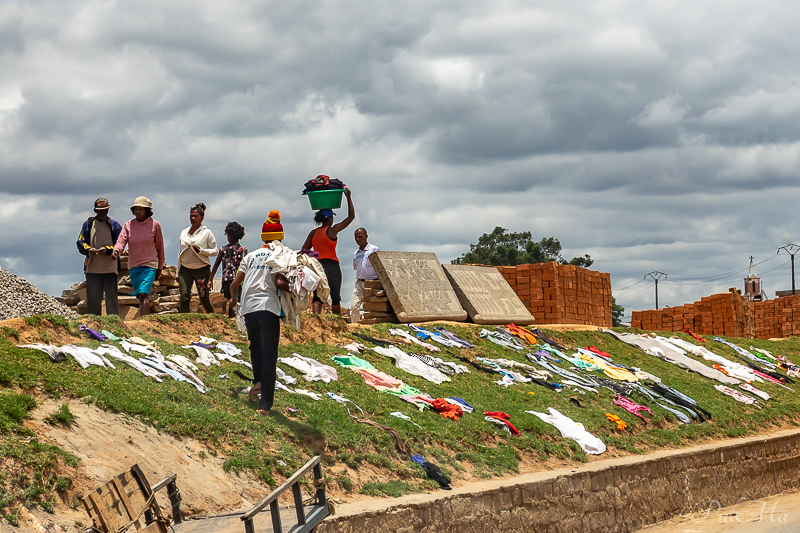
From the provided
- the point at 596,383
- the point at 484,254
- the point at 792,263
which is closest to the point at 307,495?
the point at 596,383

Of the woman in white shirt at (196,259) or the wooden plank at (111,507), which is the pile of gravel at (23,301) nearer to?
the woman in white shirt at (196,259)

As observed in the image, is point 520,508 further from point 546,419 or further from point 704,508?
point 704,508

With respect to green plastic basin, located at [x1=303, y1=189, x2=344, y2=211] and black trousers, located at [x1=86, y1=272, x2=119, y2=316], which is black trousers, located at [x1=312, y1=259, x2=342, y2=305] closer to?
green plastic basin, located at [x1=303, y1=189, x2=344, y2=211]

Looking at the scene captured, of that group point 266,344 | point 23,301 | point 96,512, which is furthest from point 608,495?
point 23,301

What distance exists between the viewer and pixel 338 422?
7.98 m

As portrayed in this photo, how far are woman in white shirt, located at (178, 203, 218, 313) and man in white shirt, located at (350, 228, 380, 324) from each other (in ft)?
12.9

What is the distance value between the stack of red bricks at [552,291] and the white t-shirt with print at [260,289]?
35.6 feet

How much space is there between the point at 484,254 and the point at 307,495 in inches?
1848

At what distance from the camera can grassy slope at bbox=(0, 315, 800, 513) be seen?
6.68 metres

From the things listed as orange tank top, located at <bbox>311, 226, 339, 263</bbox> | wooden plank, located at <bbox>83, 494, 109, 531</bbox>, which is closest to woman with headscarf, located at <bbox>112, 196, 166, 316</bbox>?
orange tank top, located at <bbox>311, 226, 339, 263</bbox>

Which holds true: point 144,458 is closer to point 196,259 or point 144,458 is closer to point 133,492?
point 133,492

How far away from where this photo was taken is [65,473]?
5.46 m

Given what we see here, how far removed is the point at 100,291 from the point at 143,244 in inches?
33.3

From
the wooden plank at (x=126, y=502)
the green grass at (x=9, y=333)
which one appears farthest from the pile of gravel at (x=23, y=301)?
the wooden plank at (x=126, y=502)
